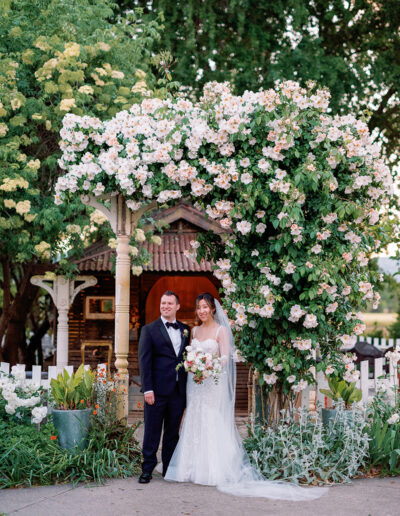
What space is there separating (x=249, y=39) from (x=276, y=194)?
34.3 feet

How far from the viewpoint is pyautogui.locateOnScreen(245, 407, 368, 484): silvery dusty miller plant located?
598cm

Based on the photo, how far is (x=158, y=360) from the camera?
6.06m

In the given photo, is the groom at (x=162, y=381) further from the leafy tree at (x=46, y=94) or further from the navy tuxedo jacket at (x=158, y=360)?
the leafy tree at (x=46, y=94)

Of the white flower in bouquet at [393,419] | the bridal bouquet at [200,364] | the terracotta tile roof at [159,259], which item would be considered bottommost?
the white flower in bouquet at [393,419]

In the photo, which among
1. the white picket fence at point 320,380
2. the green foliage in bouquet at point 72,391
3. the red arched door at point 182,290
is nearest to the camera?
the green foliage in bouquet at point 72,391

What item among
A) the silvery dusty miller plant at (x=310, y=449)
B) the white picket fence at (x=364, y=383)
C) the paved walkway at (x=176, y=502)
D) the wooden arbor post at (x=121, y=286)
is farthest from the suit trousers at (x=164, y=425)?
the white picket fence at (x=364, y=383)

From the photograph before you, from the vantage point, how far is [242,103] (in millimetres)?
6160

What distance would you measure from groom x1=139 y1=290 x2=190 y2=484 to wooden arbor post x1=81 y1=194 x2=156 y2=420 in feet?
2.33

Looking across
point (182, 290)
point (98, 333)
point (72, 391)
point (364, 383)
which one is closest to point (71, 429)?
point (72, 391)

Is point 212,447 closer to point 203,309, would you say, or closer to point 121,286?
point 203,309

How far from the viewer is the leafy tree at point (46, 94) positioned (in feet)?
30.4

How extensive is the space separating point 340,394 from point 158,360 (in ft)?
7.05

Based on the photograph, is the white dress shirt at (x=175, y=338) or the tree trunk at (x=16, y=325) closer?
the white dress shirt at (x=175, y=338)

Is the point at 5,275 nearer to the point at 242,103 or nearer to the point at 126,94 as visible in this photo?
the point at 126,94
